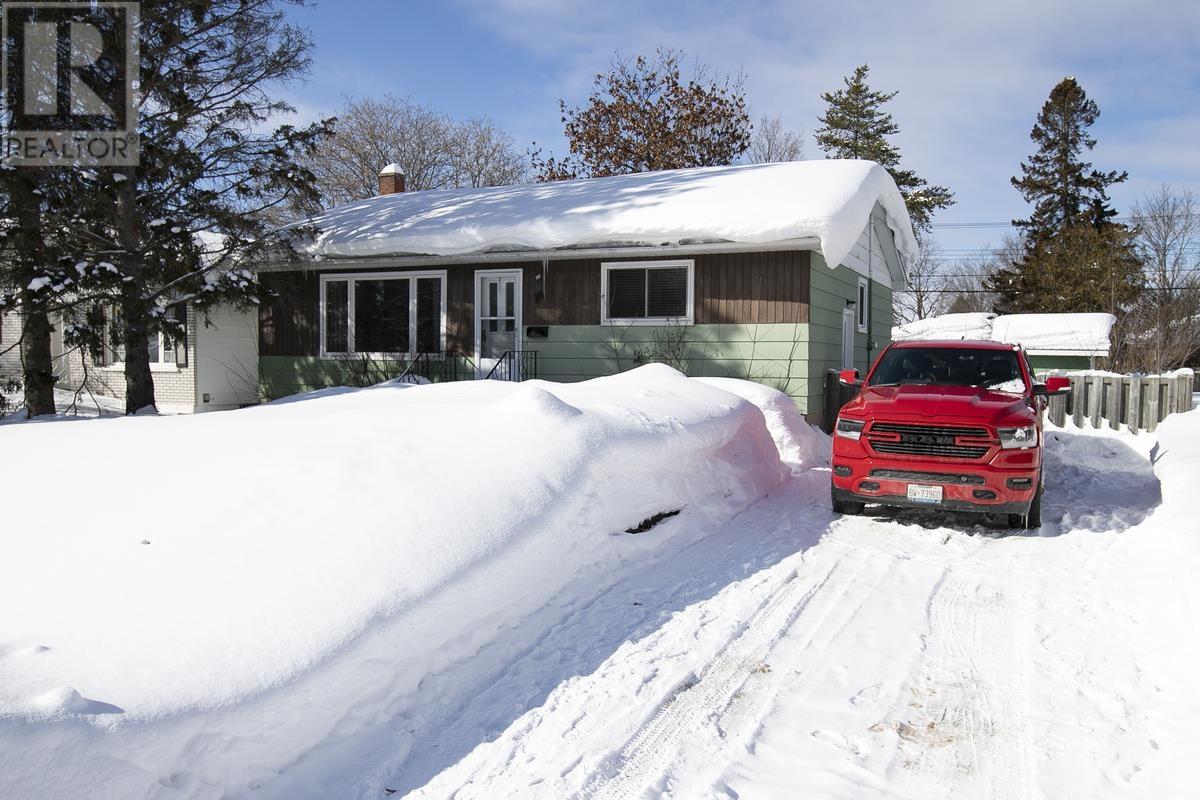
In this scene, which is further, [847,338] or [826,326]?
[847,338]

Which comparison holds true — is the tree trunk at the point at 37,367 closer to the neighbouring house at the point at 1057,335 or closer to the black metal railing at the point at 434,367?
the black metal railing at the point at 434,367

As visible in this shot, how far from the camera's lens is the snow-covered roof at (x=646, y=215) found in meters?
11.9

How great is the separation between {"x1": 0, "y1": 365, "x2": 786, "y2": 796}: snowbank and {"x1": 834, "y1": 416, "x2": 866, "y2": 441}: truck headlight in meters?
1.60

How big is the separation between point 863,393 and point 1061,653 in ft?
13.2

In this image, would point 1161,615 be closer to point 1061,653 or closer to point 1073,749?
point 1061,653

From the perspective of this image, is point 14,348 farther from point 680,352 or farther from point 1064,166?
point 1064,166

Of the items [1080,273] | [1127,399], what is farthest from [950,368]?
[1080,273]

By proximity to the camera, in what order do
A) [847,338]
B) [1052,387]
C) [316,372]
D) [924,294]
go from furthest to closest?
[924,294], [316,372], [847,338], [1052,387]

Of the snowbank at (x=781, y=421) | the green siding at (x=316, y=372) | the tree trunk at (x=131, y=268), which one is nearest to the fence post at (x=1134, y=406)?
the snowbank at (x=781, y=421)

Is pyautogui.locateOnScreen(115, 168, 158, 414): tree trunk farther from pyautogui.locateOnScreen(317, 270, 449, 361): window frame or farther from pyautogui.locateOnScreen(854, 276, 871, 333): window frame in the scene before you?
pyautogui.locateOnScreen(854, 276, 871, 333): window frame

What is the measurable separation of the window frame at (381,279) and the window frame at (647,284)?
3.28 meters

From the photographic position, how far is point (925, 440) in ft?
23.2

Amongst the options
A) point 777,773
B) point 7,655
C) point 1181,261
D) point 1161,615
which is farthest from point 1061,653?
point 1181,261

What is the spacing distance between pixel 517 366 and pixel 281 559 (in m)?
10.6
